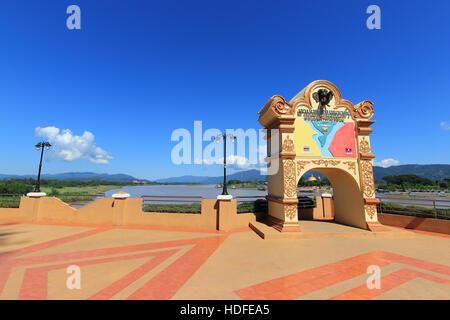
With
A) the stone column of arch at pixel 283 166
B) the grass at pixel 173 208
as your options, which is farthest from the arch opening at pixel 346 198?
the grass at pixel 173 208

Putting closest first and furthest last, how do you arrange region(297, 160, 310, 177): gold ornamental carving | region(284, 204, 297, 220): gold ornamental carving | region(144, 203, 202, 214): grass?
1. region(284, 204, 297, 220): gold ornamental carving
2. region(297, 160, 310, 177): gold ornamental carving
3. region(144, 203, 202, 214): grass

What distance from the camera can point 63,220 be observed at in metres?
10.7

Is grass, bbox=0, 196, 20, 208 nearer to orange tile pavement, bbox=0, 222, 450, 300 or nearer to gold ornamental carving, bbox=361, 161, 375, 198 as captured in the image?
orange tile pavement, bbox=0, 222, 450, 300

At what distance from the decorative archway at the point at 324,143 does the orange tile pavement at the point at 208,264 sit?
6.73 feet

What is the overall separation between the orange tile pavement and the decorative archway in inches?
80.7

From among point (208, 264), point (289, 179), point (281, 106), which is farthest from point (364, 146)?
point (208, 264)

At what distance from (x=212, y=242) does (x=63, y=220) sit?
9097mm

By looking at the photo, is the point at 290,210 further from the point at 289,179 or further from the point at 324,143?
the point at 324,143

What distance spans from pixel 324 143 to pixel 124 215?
429 inches

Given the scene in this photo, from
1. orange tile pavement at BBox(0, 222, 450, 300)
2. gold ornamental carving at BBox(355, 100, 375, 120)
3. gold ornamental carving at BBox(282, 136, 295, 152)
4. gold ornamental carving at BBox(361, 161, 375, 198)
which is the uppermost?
gold ornamental carving at BBox(355, 100, 375, 120)

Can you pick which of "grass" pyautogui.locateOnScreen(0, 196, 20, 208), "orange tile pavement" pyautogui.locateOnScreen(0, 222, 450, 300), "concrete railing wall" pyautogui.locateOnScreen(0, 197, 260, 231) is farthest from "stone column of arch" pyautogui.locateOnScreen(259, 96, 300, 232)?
"grass" pyautogui.locateOnScreen(0, 196, 20, 208)

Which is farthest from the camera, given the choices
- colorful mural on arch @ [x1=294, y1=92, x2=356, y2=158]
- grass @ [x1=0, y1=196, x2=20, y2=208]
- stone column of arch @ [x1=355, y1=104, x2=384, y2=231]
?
grass @ [x1=0, y1=196, x2=20, y2=208]

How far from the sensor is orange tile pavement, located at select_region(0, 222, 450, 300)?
3977mm
